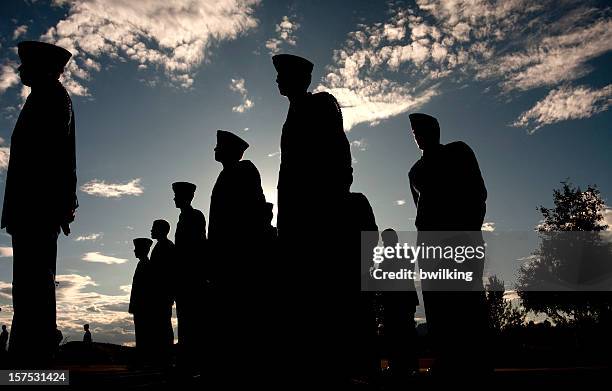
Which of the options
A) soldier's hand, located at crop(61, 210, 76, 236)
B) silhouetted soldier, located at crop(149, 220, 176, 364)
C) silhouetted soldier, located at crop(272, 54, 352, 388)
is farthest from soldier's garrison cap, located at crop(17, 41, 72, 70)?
silhouetted soldier, located at crop(149, 220, 176, 364)

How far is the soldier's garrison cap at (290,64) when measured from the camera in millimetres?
3924

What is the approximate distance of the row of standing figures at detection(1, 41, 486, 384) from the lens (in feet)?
9.92

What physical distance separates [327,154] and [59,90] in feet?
9.09

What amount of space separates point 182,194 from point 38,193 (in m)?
3.51

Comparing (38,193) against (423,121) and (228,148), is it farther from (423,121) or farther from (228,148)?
(423,121)

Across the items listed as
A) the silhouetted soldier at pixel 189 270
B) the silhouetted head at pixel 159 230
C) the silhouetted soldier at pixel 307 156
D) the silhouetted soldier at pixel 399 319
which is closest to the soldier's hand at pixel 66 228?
the silhouetted soldier at pixel 307 156

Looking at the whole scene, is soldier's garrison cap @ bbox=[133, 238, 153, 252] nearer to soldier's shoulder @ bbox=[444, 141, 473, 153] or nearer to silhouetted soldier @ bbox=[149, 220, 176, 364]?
silhouetted soldier @ bbox=[149, 220, 176, 364]

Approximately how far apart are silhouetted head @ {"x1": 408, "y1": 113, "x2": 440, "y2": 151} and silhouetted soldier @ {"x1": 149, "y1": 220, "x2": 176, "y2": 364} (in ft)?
16.6

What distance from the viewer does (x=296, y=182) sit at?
11.4 ft

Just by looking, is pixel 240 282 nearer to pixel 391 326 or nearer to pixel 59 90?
pixel 59 90

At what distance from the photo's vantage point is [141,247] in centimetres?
901

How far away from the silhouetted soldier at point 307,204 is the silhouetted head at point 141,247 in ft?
20.8

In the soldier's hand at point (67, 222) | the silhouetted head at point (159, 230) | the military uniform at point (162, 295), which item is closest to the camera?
A: the soldier's hand at point (67, 222)

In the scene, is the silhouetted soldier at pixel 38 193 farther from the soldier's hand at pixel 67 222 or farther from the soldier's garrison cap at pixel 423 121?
the soldier's garrison cap at pixel 423 121
